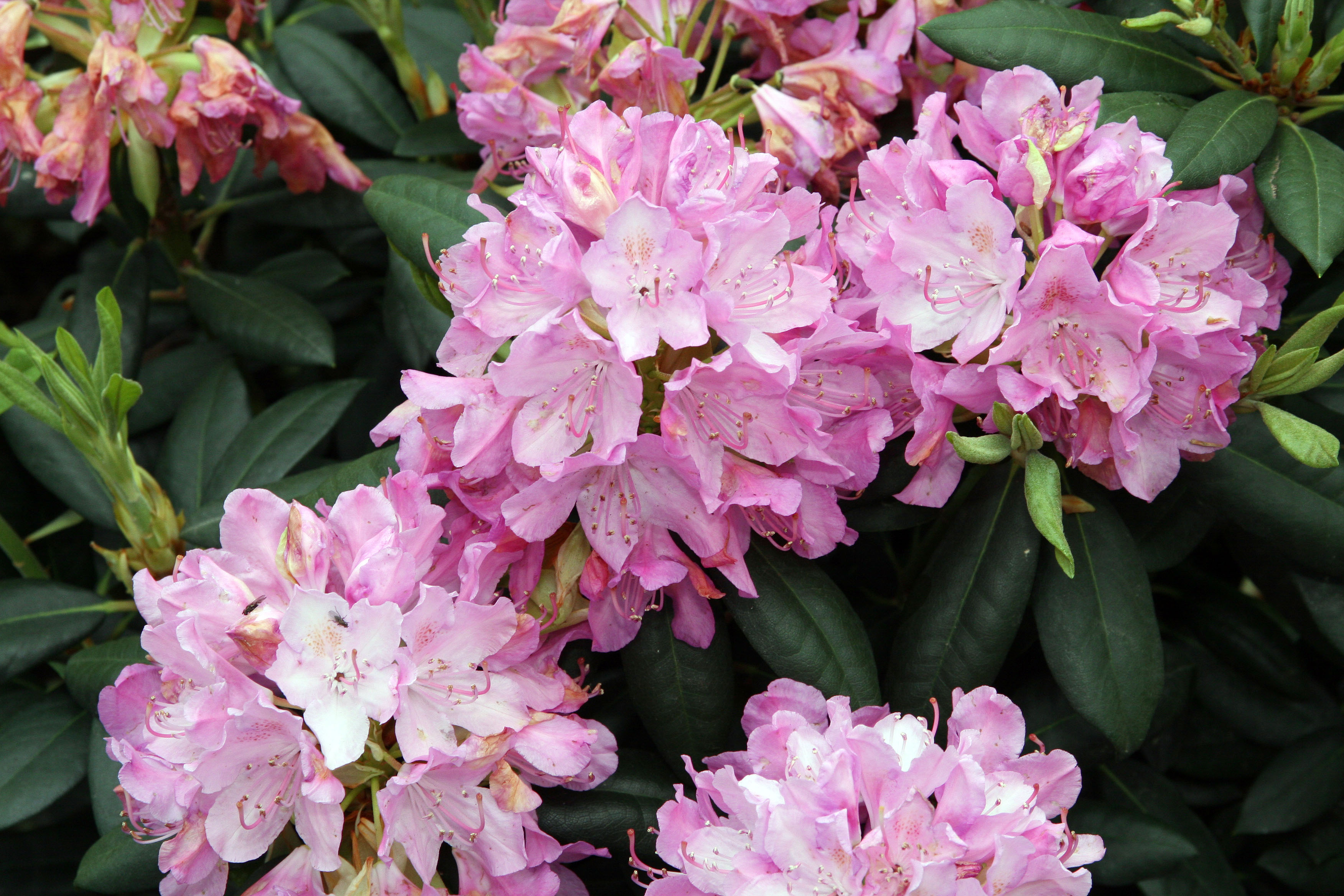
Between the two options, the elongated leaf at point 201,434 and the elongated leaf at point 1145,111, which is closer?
the elongated leaf at point 1145,111

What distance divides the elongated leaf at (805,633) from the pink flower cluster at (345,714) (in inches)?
8.3

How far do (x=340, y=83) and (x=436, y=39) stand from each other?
0.67ft

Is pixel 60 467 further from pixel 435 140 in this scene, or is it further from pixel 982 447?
pixel 982 447

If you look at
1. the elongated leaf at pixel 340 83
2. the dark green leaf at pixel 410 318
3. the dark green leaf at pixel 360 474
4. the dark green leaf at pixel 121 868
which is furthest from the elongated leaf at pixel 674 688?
the elongated leaf at pixel 340 83

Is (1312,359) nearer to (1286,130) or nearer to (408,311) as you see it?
(1286,130)

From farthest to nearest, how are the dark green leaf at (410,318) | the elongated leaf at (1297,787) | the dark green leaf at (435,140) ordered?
the dark green leaf at (435,140)
the elongated leaf at (1297,787)
the dark green leaf at (410,318)

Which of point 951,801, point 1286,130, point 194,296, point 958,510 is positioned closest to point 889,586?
point 958,510

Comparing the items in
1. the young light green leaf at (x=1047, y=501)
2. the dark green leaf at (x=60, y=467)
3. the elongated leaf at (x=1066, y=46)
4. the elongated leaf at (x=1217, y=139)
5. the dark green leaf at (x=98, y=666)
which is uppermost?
the elongated leaf at (x=1066, y=46)

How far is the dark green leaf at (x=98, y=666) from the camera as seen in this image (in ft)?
4.62

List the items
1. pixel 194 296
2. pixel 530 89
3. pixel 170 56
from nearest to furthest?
1. pixel 530 89
2. pixel 170 56
3. pixel 194 296

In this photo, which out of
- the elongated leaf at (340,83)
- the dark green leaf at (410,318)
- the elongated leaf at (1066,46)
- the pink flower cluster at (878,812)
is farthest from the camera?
the elongated leaf at (340,83)

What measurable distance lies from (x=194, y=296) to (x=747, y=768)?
1259 millimetres

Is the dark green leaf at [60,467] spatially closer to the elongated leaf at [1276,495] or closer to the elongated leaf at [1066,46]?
the elongated leaf at [1066,46]

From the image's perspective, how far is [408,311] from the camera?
1.52 metres
